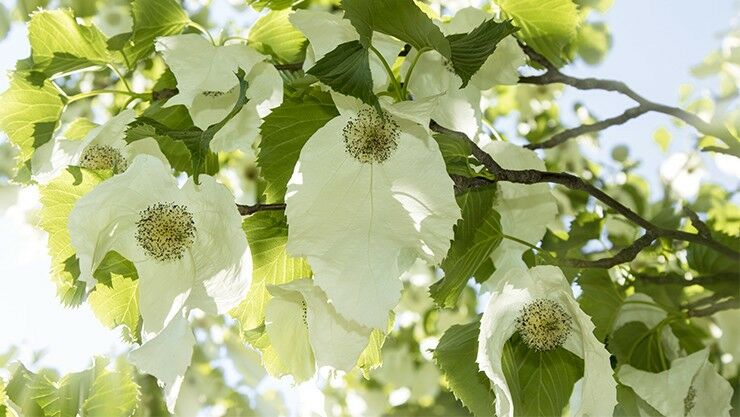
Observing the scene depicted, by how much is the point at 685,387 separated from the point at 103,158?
61 centimetres

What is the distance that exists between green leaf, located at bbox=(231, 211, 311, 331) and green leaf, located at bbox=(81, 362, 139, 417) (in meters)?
0.13

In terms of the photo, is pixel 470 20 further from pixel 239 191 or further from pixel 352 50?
pixel 239 191

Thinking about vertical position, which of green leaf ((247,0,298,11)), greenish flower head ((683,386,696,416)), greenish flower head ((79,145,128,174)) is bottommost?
greenish flower head ((683,386,696,416))

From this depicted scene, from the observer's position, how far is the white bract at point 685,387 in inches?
31.0

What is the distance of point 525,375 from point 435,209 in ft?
0.73

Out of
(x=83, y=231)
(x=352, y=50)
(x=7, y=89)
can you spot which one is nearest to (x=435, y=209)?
(x=352, y=50)

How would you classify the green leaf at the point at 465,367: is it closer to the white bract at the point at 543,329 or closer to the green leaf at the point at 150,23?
the white bract at the point at 543,329

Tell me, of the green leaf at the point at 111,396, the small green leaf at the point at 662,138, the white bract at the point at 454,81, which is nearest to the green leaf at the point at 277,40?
the white bract at the point at 454,81

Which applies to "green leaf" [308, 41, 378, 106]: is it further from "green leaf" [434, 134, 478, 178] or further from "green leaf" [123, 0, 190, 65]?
"green leaf" [123, 0, 190, 65]

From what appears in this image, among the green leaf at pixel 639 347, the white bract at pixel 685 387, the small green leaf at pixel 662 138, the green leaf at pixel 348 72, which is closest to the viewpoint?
the green leaf at pixel 348 72

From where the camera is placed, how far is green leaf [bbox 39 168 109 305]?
0.67 metres

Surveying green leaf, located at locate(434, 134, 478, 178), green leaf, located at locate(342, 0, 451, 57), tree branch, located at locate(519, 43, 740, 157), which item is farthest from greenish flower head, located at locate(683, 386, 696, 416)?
green leaf, located at locate(342, 0, 451, 57)

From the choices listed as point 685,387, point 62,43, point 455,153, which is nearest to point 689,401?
point 685,387

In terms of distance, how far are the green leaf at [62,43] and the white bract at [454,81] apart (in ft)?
1.07
